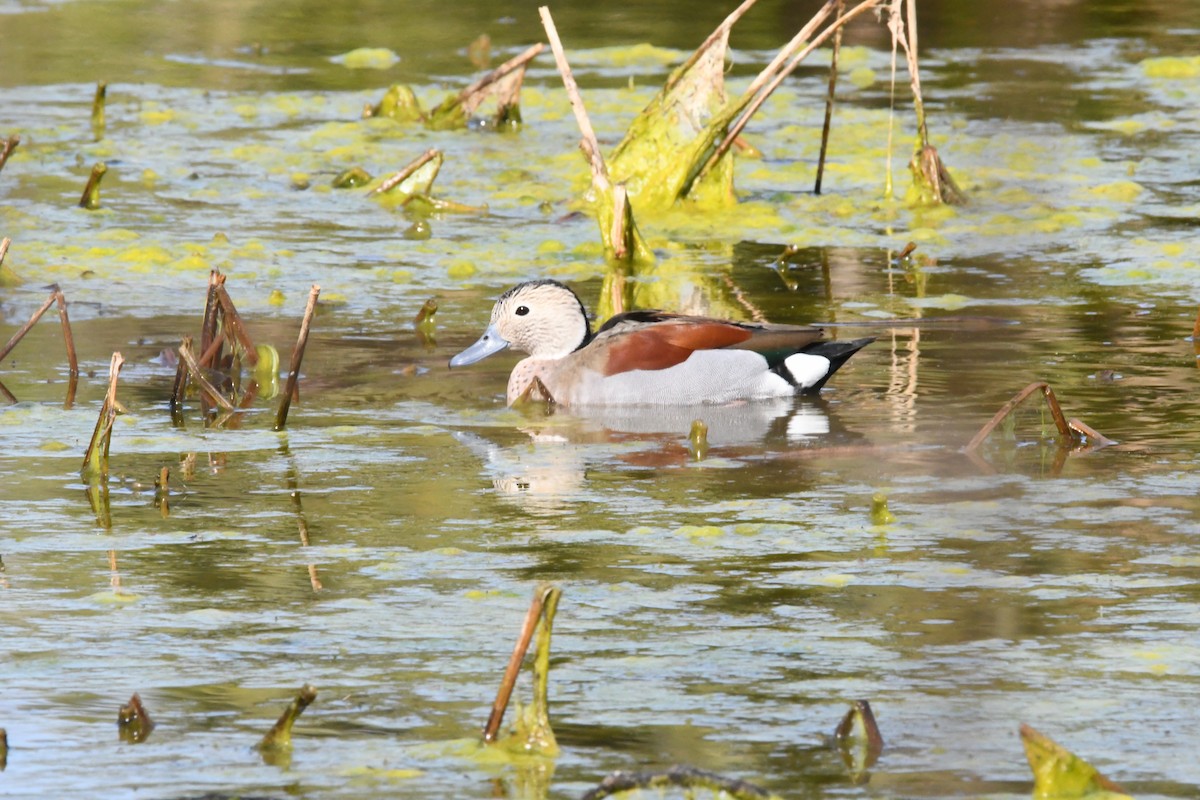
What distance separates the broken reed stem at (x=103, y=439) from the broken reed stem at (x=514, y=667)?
3.02 m

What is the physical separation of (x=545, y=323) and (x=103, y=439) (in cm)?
266

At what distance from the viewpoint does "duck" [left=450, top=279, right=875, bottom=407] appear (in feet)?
31.7

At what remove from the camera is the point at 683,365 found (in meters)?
9.66

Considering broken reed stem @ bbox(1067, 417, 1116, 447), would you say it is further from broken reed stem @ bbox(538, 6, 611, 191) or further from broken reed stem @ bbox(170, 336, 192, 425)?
broken reed stem @ bbox(538, 6, 611, 191)

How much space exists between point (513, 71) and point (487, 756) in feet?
39.4

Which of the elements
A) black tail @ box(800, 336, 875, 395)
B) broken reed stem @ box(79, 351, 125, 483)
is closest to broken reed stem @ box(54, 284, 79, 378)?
broken reed stem @ box(79, 351, 125, 483)

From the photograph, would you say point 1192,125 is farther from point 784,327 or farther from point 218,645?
point 218,645

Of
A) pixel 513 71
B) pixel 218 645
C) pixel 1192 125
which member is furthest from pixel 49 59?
pixel 218 645

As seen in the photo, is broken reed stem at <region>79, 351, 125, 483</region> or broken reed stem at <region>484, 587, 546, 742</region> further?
broken reed stem at <region>79, 351, 125, 483</region>

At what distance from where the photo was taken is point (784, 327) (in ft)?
32.0

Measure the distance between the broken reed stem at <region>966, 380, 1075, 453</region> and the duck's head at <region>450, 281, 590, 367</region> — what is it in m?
2.20

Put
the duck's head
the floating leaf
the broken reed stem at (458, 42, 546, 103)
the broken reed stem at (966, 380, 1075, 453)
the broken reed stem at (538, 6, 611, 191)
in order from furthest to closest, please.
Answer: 1. the broken reed stem at (458, 42, 546, 103)
2. the broken reed stem at (538, 6, 611, 191)
3. the duck's head
4. the broken reed stem at (966, 380, 1075, 453)
5. the floating leaf

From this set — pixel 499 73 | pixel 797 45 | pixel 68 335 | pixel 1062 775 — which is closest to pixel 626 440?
pixel 68 335

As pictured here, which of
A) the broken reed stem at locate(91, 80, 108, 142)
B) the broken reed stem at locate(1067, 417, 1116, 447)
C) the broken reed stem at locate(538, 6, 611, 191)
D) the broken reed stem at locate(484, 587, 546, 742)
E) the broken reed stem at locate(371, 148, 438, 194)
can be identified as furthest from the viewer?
the broken reed stem at locate(91, 80, 108, 142)
